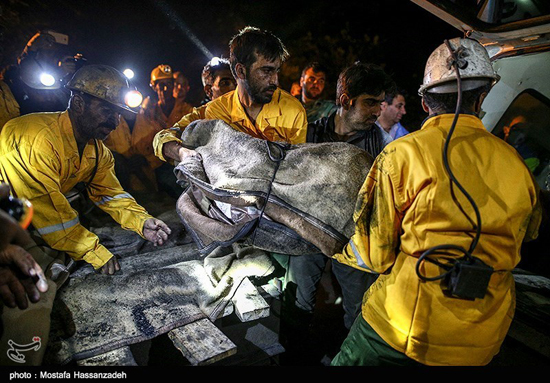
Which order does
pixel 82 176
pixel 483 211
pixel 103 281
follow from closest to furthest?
1. pixel 483 211
2. pixel 103 281
3. pixel 82 176

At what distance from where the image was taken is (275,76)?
8.91 ft

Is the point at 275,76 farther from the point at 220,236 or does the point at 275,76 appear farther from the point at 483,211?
the point at 483,211

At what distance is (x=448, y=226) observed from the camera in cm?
128

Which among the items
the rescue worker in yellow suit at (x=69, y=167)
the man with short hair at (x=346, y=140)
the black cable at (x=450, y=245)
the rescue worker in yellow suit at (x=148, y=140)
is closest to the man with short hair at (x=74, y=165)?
the rescue worker in yellow suit at (x=69, y=167)

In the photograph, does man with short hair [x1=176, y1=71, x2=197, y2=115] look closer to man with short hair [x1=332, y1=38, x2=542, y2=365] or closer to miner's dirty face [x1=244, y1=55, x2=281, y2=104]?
miner's dirty face [x1=244, y1=55, x2=281, y2=104]

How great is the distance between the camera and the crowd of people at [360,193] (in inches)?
51.7

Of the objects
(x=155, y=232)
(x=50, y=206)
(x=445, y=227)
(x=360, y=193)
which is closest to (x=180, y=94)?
(x=155, y=232)

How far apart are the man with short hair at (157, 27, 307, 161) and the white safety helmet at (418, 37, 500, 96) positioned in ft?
4.69

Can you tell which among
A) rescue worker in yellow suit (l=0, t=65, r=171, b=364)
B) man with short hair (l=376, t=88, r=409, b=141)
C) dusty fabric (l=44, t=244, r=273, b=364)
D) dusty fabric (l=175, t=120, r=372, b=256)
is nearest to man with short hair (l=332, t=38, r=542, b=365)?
dusty fabric (l=175, t=120, r=372, b=256)

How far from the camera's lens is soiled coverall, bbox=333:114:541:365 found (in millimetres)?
1291

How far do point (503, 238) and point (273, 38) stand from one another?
2370mm

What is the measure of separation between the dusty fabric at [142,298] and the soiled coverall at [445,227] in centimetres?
135

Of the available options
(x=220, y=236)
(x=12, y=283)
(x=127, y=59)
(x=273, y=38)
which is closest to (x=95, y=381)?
(x=12, y=283)

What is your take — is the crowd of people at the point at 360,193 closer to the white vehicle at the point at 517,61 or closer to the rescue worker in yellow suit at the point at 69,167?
the rescue worker in yellow suit at the point at 69,167
